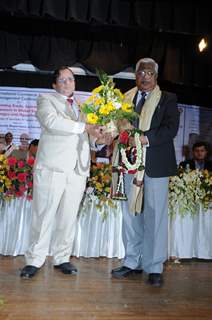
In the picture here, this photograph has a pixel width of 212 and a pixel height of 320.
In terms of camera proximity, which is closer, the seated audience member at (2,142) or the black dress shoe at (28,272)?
the black dress shoe at (28,272)

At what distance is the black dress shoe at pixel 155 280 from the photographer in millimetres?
3071

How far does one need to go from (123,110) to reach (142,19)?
348 cm

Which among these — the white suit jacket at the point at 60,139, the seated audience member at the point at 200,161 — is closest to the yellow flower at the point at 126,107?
the white suit jacket at the point at 60,139

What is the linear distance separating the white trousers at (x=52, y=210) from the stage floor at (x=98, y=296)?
18cm

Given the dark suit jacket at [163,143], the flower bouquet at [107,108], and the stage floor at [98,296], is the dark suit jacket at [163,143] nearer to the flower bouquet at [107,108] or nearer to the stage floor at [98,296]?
the flower bouquet at [107,108]

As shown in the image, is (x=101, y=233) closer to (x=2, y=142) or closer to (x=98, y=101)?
(x=98, y=101)

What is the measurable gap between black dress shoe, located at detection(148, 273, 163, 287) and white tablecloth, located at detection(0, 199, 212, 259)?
2.85ft

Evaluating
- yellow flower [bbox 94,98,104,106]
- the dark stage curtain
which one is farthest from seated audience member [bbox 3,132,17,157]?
yellow flower [bbox 94,98,104,106]

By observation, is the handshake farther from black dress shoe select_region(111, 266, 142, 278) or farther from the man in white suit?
black dress shoe select_region(111, 266, 142, 278)

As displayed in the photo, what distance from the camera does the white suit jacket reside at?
10.2 ft

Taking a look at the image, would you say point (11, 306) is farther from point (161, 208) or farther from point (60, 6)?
point (60, 6)

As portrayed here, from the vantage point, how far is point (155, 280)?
10.1 feet

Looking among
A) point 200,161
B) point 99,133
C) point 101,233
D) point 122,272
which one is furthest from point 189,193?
point 200,161

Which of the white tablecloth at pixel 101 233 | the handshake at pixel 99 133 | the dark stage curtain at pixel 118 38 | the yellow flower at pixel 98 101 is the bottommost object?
the white tablecloth at pixel 101 233
